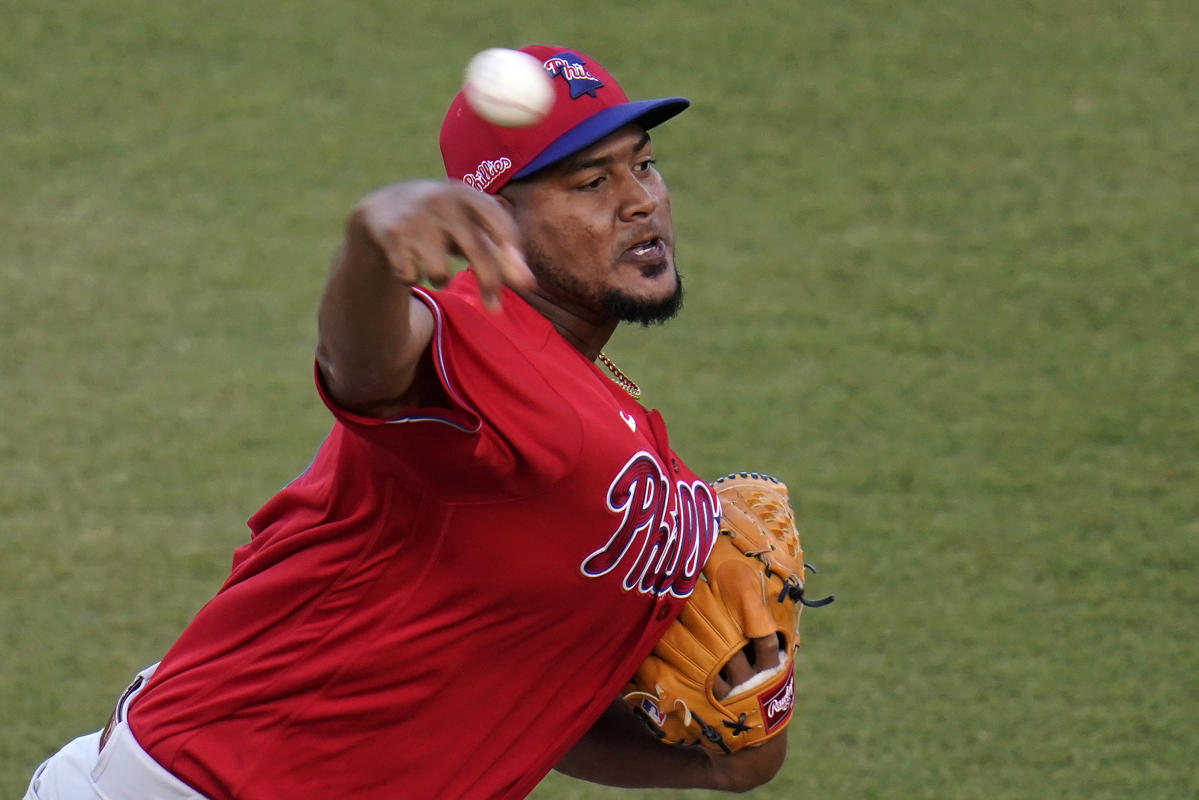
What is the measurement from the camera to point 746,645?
301 cm

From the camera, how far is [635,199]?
2812 mm

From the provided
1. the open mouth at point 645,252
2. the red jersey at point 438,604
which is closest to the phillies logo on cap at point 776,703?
the red jersey at point 438,604

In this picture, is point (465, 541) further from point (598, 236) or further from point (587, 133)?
point (587, 133)

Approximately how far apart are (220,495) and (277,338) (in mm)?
1111

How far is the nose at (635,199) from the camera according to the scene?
9.17ft

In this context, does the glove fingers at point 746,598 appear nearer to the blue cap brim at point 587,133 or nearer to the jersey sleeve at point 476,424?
the jersey sleeve at point 476,424

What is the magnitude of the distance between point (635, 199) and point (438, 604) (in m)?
0.82

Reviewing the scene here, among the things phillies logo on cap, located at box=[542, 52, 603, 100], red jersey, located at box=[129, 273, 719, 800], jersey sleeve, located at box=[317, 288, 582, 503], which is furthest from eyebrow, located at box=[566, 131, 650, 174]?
jersey sleeve, located at box=[317, 288, 582, 503]

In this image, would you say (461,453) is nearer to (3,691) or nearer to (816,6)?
(3,691)

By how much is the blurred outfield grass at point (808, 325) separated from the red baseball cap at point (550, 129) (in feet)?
6.87

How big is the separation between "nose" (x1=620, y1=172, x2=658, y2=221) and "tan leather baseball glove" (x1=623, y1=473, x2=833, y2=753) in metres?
0.68

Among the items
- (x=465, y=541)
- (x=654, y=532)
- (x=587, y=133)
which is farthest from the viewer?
(x=587, y=133)

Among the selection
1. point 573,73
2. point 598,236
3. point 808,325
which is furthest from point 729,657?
point 808,325

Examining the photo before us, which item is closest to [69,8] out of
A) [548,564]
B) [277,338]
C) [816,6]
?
[277,338]
